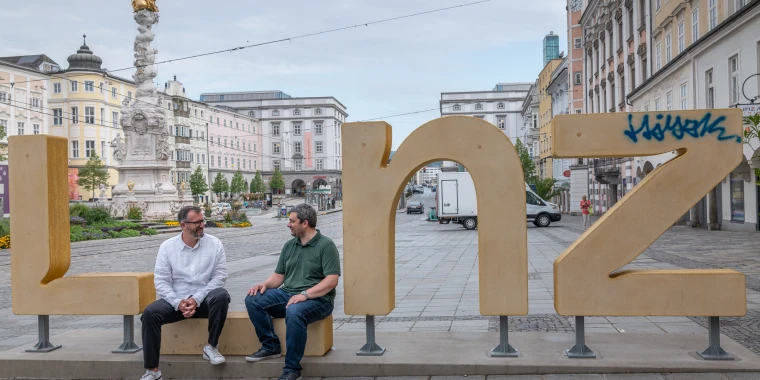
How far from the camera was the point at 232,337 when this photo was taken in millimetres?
6160

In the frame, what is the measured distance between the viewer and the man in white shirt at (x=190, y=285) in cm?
583

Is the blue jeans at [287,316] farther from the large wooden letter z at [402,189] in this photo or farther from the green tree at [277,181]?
the green tree at [277,181]

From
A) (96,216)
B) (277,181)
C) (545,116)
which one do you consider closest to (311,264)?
(96,216)

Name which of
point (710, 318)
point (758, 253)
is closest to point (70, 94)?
point (758, 253)

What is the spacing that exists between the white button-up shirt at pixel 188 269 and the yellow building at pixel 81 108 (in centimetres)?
6481

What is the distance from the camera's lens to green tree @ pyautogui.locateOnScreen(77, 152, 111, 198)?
6281 centimetres

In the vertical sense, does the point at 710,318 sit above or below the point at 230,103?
below

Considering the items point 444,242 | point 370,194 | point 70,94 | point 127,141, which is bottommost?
point 444,242

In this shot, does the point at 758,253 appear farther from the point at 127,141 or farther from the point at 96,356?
the point at 127,141

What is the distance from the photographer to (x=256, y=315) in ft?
19.4

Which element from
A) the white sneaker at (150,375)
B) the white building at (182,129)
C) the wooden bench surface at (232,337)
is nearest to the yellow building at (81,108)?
the white building at (182,129)

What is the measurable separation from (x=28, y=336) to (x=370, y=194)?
453 centimetres

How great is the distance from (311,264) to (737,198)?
69.7ft

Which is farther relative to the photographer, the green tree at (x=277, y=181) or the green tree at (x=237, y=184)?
the green tree at (x=277, y=181)
